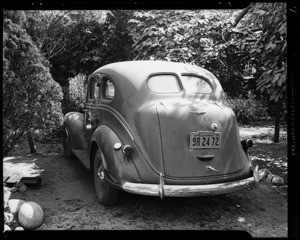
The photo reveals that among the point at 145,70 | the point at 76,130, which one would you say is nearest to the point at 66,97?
the point at 76,130

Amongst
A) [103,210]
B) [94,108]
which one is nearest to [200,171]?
[103,210]

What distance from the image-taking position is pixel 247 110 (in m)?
3.88

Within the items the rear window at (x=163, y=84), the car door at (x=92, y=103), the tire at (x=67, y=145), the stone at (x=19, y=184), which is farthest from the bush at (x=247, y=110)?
the stone at (x=19, y=184)

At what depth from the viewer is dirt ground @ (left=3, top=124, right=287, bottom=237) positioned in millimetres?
2938

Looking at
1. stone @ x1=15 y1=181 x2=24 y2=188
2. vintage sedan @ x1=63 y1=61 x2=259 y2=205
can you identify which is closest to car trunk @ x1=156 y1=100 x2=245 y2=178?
vintage sedan @ x1=63 y1=61 x2=259 y2=205

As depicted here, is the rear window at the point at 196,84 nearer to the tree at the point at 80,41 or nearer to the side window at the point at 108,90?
the side window at the point at 108,90

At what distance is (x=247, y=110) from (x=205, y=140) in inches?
45.0

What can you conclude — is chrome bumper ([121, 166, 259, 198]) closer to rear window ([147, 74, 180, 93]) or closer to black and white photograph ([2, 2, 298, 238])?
black and white photograph ([2, 2, 298, 238])

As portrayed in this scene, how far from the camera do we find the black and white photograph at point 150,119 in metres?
3.00

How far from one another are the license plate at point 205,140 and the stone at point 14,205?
190 cm

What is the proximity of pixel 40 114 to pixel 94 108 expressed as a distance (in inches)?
28.9

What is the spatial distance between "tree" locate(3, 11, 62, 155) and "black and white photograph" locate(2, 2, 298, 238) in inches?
0.6

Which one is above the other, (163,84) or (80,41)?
(80,41)

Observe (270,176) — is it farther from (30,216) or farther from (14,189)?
(14,189)
